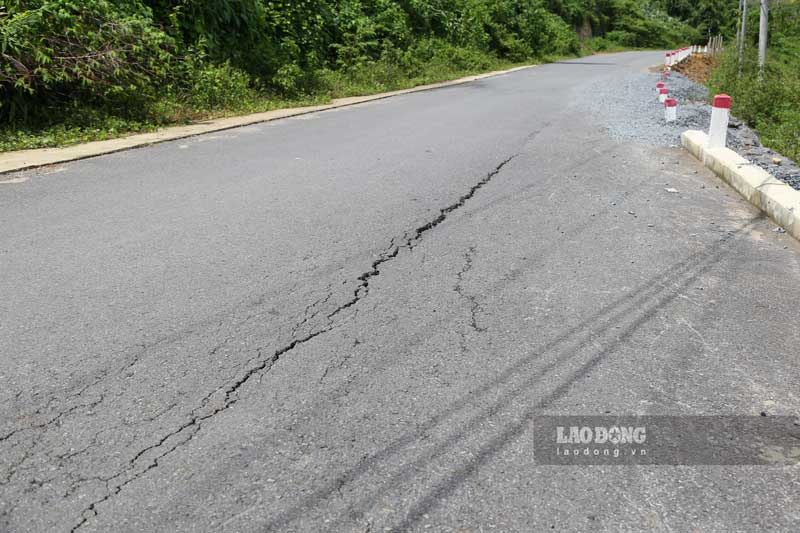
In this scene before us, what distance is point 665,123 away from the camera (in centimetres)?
1179

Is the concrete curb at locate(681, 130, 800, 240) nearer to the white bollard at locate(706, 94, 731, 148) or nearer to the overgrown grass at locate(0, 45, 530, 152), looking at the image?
the white bollard at locate(706, 94, 731, 148)

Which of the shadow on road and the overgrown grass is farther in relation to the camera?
the overgrown grass

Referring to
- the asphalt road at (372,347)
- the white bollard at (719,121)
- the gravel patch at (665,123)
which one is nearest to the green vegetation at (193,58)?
the asphalt road at (372,347)

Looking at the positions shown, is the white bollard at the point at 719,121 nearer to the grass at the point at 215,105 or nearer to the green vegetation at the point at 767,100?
the green vegetation at the point at 767,100

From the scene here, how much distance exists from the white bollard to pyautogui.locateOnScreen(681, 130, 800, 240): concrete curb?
0.16 metres

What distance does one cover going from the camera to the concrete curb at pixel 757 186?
5.78m

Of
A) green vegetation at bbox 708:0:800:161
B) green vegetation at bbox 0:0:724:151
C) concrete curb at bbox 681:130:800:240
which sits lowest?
green vegetation at bbox 708:0:800:161

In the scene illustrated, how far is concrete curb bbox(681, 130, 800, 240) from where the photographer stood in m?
5.78

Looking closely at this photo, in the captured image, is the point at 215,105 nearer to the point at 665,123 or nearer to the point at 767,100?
the point at 665,123

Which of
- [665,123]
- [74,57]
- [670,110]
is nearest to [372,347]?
[74,57]

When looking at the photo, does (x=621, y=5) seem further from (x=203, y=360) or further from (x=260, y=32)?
(x=203, y=360)

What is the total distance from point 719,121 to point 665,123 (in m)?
3.57

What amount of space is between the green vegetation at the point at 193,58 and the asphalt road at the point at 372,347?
153 inches

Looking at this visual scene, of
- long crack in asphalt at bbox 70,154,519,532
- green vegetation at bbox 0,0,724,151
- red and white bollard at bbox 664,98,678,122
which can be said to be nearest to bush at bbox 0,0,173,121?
green vegetation at bbox 0,0,724,151
